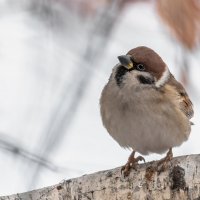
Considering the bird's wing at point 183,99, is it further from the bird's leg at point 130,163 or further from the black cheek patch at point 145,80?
the bird's leg at point 130,163

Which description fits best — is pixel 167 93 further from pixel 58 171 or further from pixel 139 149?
pixel 58 171

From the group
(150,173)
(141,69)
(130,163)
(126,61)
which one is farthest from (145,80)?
(150,173)

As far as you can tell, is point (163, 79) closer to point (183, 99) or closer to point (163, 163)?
point (183, 99)

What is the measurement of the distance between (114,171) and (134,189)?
175 millimetres

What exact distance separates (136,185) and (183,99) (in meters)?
0.78

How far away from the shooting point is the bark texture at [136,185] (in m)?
3.29

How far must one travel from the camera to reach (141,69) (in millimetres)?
3727

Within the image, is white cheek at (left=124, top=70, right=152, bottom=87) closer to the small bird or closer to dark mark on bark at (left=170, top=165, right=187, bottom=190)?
the small bird

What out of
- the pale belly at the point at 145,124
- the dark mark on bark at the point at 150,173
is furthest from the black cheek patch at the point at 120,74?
the dark mark on bark at the point at 150,173

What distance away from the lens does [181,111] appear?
3842 millimetres

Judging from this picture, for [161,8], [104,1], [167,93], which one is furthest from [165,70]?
[104,1]

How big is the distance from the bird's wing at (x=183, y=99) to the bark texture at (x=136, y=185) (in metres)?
0.55

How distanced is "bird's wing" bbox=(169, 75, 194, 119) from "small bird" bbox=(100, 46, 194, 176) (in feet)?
0.09

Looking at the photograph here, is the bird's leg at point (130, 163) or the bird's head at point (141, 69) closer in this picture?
the bird's leg at point (130, 163)
